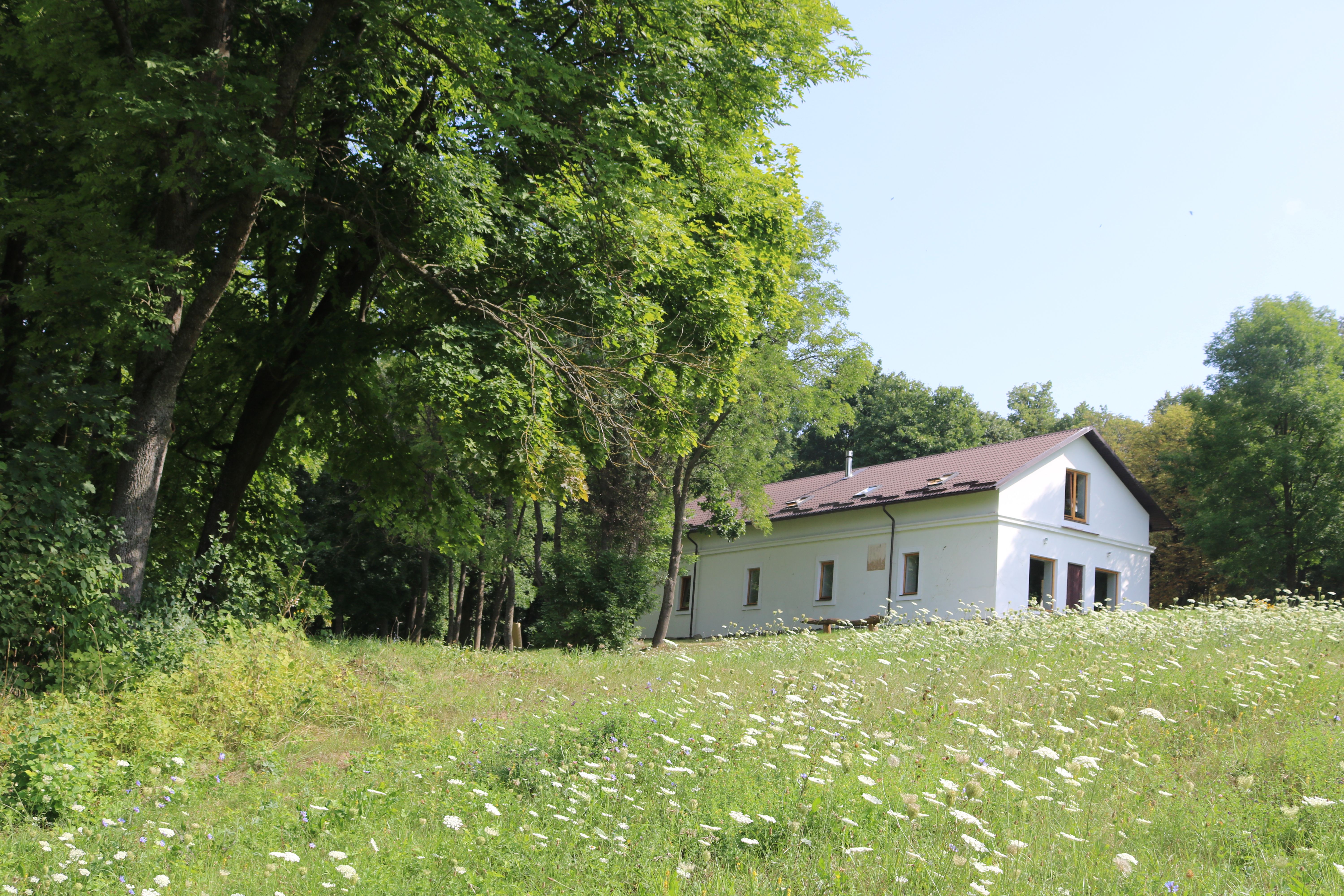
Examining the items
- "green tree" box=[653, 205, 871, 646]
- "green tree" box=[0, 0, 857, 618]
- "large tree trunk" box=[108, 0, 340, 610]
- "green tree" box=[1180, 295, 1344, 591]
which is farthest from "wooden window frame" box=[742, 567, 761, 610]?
"large tree trunk" box=[108, 0, 340, 610]

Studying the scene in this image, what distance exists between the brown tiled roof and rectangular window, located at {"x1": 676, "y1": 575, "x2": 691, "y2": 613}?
9.94 ft

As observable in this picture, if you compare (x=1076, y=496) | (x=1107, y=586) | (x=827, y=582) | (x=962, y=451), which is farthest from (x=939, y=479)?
(x=1107, y=586)

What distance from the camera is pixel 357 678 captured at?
12180mm

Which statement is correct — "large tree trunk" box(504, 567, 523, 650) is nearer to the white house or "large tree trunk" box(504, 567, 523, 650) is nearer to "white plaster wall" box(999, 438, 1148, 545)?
the white house

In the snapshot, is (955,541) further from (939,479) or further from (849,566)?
(849,566)

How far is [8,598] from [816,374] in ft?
69.6

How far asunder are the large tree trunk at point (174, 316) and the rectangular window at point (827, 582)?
26080 mm

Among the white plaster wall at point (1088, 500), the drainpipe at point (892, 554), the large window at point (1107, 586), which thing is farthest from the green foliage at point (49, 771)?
the large window at point (1107, 586)

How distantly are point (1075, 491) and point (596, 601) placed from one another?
59.3 feet

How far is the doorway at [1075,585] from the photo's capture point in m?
31.6

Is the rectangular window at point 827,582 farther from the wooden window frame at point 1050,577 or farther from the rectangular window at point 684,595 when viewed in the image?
the rectangular window at point 684,595

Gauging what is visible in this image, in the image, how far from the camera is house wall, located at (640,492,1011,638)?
29.8 metres

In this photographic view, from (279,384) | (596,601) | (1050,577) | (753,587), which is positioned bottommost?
(596,601)

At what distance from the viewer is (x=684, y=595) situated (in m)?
41.0
